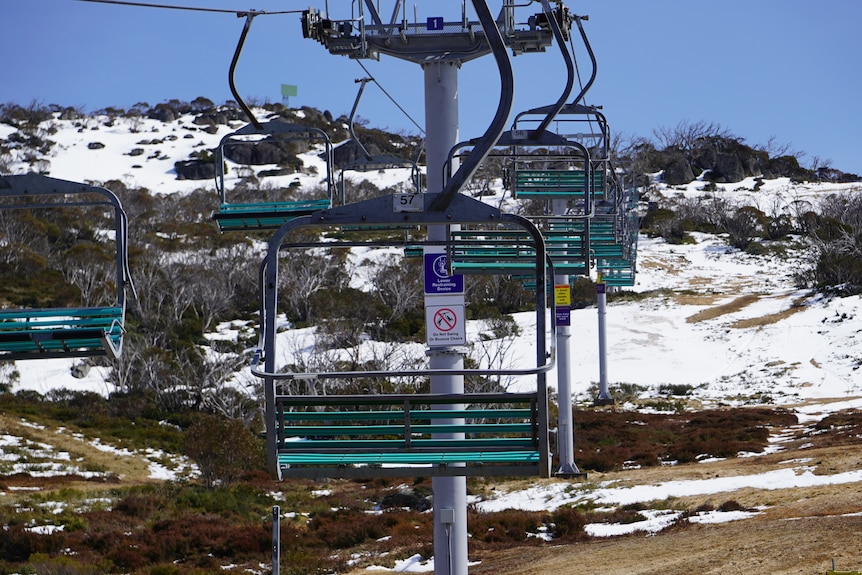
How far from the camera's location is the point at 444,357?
7.63 metres

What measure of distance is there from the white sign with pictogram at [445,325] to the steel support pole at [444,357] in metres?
0.08

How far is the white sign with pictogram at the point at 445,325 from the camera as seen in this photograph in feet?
24.7

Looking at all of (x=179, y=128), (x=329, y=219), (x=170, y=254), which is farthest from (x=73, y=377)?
(x=179, y=128)

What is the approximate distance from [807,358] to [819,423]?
1214 centimetres

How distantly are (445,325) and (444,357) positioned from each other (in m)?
0.24

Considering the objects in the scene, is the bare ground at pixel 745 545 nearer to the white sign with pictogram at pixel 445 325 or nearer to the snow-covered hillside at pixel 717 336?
the white sign with pictogram at pixel 445 325

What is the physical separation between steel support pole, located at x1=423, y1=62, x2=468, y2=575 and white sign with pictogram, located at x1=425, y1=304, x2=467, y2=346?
80mm

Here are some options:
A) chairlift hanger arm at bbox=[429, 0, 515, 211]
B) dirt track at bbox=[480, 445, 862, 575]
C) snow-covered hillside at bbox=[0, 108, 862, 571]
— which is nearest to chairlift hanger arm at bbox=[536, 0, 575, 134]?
chairlift hanger arm at bbox=[429, 0, 515, 211]

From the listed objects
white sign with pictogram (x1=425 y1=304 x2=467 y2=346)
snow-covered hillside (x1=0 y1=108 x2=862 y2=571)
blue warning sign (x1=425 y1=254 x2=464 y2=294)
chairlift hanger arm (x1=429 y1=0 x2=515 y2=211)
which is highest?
chairlift hanger arm (x1=429 y1=0 x2=515 y2=211)

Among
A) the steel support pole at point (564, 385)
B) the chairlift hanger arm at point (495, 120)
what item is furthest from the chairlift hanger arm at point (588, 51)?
the steel support pole at point (564, 385)

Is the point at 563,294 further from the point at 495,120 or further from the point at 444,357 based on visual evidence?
the point at 495,120

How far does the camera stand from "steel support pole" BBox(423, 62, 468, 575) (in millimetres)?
7539

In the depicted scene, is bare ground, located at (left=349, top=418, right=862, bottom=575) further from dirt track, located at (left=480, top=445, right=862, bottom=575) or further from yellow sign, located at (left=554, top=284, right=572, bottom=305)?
yellow sign, located at (left=554, top=284, right=572, bottom=305)

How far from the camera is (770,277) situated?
48.3 meters
